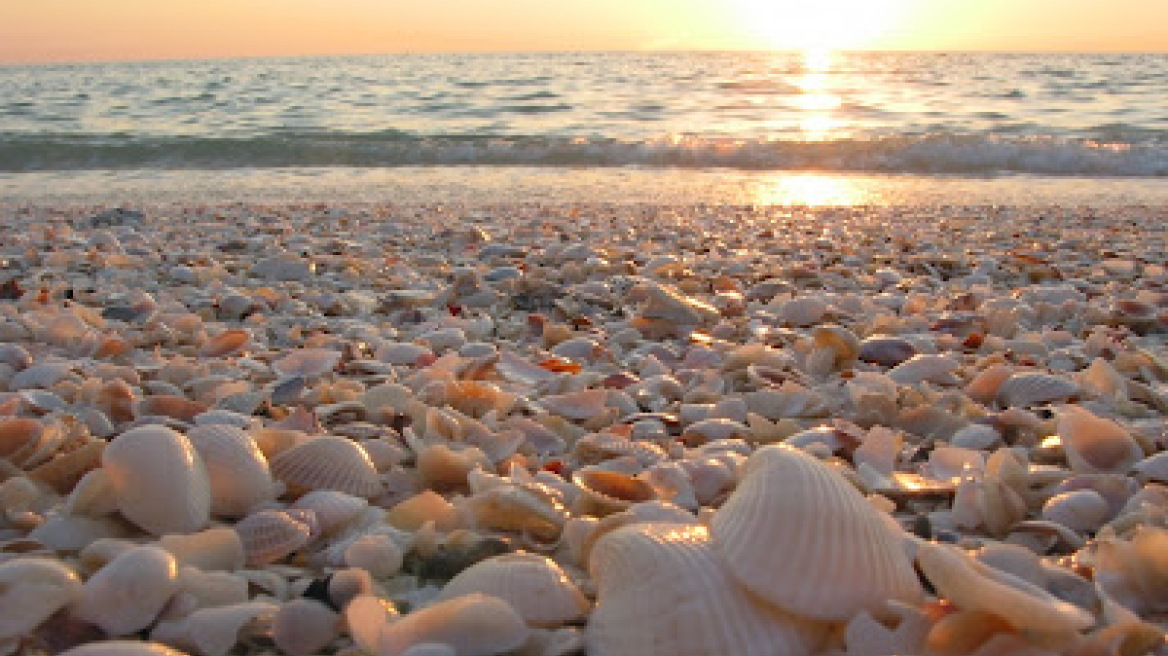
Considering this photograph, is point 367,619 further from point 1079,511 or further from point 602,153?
point 602,153

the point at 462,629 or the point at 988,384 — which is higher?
the point at 462,629

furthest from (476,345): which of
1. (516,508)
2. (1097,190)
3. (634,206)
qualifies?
(1097,190)

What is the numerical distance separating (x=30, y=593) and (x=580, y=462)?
1071mm

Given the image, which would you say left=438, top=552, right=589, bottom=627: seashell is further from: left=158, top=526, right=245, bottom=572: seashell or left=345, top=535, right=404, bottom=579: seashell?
left=158, top=526, right=245, bottom=572: seashell

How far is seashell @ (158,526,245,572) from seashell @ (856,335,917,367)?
6.37ft

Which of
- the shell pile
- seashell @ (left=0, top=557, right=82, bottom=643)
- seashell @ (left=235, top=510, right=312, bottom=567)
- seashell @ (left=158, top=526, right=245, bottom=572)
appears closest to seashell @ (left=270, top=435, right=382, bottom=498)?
the shell pile

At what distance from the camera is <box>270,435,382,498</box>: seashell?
180 cm

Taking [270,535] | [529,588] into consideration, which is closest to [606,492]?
[529,588]

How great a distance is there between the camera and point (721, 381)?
2.64m

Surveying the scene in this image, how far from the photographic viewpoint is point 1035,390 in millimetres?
2402

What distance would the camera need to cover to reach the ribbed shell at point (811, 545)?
3.90 ft

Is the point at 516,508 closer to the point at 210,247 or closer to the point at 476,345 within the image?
the point at 476,345

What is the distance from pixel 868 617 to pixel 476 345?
199cm

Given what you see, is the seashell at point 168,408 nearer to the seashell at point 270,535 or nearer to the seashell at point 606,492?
the seashell at point 270,535
